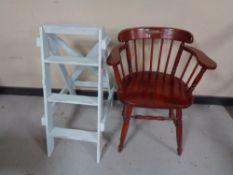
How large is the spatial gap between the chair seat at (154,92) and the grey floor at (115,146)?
42 centimetres

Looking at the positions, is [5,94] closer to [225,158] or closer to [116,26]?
[116,26]

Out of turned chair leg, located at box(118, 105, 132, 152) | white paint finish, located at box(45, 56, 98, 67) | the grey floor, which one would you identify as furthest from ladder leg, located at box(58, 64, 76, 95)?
turned chair leg, located at box(118, 105, 132, 152)

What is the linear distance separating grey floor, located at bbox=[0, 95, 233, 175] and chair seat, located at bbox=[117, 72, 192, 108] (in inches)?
16.4

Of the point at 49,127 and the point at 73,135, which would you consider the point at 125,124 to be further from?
the point at 49,127

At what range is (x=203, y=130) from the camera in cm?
194

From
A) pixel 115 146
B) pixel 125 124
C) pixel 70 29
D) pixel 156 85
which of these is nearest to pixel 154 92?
pixel 156 85

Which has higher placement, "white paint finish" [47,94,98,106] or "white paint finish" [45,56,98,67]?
"white paint finish" [45,56,98,67]

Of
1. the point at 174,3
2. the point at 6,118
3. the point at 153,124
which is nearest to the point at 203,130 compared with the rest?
the point at 153,124

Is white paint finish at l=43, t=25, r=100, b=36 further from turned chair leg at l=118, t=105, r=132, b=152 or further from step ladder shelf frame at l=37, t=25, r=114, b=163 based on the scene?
turned chair leg at l=118, t=105, r=132, b=152

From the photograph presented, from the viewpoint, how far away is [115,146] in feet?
5.77

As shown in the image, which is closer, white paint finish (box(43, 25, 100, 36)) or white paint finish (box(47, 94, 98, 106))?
white paint finish (box(43, 25, 100, 36))

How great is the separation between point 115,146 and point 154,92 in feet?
1.62

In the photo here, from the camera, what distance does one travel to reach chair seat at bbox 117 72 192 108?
1.48m

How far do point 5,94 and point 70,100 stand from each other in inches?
46.3
